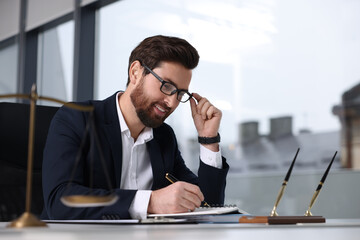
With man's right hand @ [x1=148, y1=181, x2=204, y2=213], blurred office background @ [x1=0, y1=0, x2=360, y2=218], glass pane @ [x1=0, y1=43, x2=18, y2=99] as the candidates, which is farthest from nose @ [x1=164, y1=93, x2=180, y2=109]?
glass pane @ [x1=0, y1=43, x2=18, y2=99]

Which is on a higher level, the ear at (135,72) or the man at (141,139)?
the ear at (135,72)

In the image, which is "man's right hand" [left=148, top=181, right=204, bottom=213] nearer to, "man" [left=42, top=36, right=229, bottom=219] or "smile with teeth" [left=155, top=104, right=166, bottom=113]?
"man" [left=42, top=36, right=229, bottom=219]

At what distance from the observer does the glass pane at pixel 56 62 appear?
5125 millimetres

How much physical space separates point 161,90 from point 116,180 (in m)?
0.38

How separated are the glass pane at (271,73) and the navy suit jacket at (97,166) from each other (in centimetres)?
160

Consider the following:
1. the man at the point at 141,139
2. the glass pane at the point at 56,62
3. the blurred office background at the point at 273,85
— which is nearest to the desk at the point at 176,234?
the man at the point at 141,139

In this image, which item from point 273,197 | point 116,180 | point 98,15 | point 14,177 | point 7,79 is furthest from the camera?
point 7,79

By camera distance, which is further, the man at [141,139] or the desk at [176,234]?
the man at [141,139]

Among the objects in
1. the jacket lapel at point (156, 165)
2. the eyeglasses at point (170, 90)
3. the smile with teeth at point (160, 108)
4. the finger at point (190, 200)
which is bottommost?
the finger at point (190, 200)

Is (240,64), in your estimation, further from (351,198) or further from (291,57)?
(351,198)

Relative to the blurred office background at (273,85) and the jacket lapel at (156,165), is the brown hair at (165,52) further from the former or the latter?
the blurred office background at (273,85)

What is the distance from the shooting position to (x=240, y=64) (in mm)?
3891

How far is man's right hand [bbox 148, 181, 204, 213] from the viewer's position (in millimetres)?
1391

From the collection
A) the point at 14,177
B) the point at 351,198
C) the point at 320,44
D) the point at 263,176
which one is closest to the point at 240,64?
the point at 320,44
